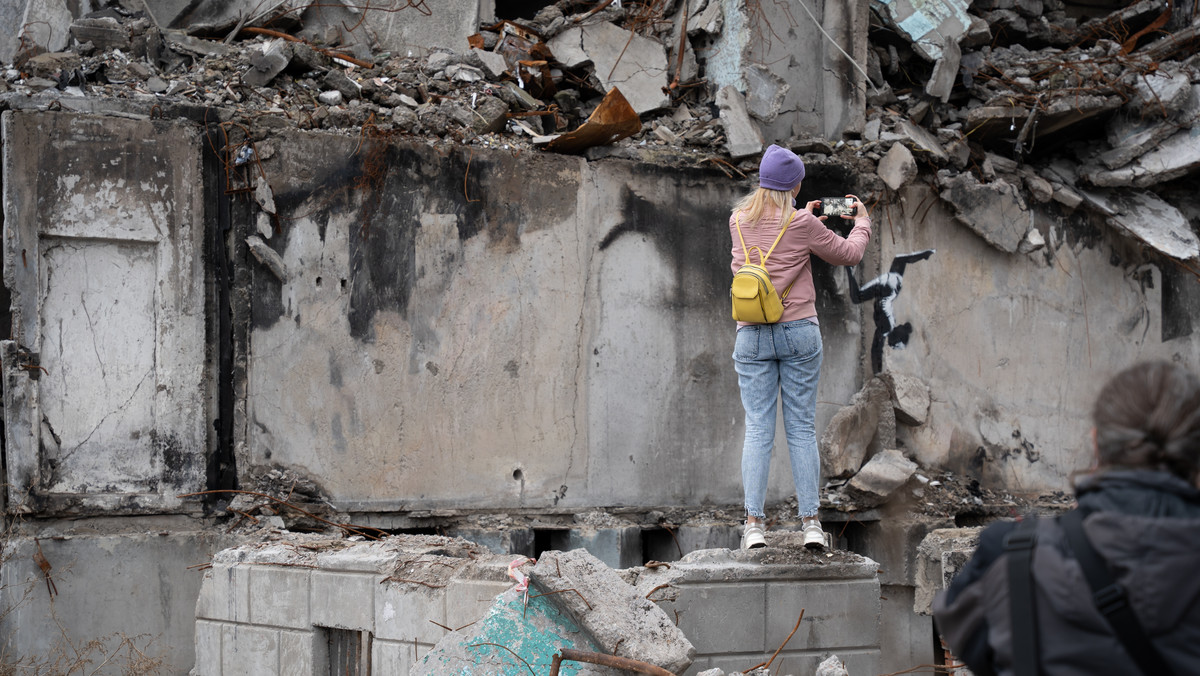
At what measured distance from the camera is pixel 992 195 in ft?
22.1

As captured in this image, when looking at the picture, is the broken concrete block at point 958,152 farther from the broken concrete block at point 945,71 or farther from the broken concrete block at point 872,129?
the broken concrete block at point 872,129

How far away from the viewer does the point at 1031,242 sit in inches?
270

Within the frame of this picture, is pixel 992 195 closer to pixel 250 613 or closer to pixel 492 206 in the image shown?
pixel 492 206

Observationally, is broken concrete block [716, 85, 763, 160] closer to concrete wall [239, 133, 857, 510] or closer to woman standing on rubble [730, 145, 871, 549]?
concrete wall [239, 133, 857, 510]

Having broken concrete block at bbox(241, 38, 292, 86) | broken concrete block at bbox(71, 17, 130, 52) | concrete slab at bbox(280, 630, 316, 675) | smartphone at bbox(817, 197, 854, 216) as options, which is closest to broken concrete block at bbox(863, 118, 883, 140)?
smartphone at bbox(817, 197, 854, 216)

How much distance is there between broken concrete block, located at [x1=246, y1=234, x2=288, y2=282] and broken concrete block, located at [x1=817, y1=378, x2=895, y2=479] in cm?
354

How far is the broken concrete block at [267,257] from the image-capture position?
5637 mm

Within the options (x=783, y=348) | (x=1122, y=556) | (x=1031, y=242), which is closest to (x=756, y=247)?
(x=783, y=348)

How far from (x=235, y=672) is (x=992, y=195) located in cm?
553

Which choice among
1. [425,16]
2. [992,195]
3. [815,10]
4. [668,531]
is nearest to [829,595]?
[668,531]

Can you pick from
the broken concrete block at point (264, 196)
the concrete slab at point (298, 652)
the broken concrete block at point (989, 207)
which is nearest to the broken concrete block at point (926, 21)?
the broken concrete block at point (989, 207)

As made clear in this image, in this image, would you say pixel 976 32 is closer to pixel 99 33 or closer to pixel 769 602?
pixel 769 602

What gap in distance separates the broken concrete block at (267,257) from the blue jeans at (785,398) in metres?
2.82

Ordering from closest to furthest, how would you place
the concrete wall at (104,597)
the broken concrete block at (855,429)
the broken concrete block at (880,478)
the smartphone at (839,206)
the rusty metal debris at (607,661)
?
the rusty metal debris at (607,661)
the smartphone at (839,206)
the concrete wall at (104,597)
the broken concrete block at (880,478)
the broken concrete block at (855,429)
